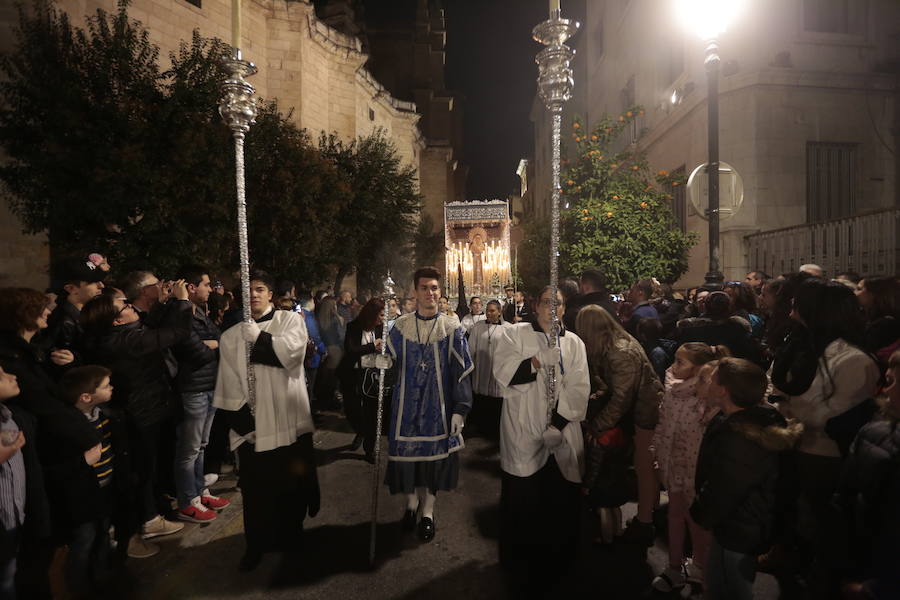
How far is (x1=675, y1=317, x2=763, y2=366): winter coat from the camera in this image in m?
4.51

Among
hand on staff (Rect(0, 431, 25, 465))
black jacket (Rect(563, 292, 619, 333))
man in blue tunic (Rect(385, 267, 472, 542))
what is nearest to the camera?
hand on staff (Rect(0, 431, 25, 465))

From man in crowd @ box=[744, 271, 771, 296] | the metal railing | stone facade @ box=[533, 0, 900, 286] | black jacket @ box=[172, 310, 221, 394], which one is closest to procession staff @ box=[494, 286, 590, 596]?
black jacket @ box=[172, 310, 221, 394]

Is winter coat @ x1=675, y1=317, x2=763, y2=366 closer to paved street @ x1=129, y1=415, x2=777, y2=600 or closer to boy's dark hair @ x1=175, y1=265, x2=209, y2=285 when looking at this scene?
paved street @ x1=129, y1=415, x2=777, y2=600

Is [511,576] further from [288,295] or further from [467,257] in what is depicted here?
[467,257]

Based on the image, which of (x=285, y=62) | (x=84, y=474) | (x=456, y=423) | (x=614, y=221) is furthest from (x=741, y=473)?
(x=285, y=62)

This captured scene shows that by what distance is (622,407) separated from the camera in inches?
148

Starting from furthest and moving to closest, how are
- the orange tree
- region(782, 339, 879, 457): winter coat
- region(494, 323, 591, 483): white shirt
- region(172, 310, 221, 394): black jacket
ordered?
1. the orange tree
2. region(172, 310, 221, 394): black jacket
3. region(494, 323, 591, 483): white shirt
4. region(782, 339, 879, 457): winter coat

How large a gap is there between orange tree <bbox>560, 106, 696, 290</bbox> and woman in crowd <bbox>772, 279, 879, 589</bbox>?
7546 mm

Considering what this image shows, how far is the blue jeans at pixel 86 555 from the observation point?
3312mm

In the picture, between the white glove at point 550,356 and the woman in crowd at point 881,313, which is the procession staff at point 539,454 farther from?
the woman in crowd at point 881,313

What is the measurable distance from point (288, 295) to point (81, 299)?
9.86 ft

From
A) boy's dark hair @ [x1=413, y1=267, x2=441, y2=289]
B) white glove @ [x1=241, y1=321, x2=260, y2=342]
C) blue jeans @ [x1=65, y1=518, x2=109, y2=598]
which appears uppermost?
boy's dark hair @ [x1=413, y1=267, x2=441, y2=289]

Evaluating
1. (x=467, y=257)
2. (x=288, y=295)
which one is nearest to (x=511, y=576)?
(x=288, y=295)

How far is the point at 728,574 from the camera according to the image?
2.68m
